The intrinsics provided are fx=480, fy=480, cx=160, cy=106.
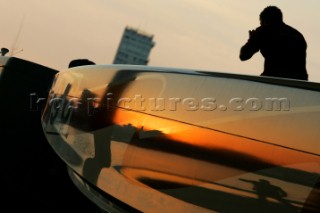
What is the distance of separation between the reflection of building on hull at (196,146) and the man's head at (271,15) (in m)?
1.70

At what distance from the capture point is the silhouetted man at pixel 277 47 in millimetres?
2727

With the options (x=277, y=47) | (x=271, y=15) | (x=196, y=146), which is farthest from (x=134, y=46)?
(x=196, y=146)

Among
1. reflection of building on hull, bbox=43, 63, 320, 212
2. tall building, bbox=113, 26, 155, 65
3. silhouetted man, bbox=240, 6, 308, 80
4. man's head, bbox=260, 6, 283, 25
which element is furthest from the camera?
tall building, bbox=113, 26, 155, 65

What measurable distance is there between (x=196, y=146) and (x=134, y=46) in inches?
6418

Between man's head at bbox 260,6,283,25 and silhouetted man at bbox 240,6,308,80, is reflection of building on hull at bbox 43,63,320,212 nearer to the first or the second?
silhouetted man at bbox 240,6,308,80

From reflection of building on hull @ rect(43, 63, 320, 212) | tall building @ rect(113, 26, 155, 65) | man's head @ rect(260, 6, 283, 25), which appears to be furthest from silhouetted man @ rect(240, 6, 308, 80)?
tall building @ rect(113, 26, 155, 65)

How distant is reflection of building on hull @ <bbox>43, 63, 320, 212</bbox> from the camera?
1.13 metres

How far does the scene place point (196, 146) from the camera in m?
1.26

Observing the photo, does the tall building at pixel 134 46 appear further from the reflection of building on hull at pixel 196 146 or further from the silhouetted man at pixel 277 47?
the reflection of building on hull at pixel 196 146

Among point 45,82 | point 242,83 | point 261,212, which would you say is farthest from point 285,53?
point 261,212

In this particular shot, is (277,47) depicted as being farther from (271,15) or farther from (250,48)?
(271,15)

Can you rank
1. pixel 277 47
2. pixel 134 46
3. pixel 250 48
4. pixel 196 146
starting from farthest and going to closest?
pixel 134 46 → pixel 250 48 → pixel 277 47 → pixel 196 146

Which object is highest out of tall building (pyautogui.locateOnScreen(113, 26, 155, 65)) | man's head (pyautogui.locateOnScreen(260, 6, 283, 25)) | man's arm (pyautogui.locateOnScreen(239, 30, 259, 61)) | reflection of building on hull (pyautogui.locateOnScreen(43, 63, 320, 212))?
tall building (pyautogui.locateOnScreen(113, 26, 155, 65))

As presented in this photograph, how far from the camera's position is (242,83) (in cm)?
131
